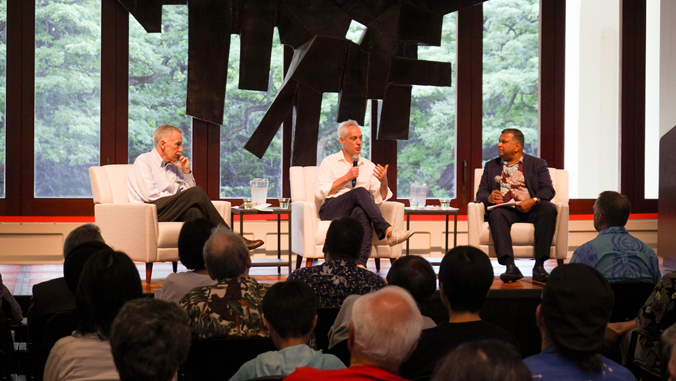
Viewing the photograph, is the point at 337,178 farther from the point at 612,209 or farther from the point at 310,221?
the point at 612,209

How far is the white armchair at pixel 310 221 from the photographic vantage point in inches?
183

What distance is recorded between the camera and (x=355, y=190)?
185 inches

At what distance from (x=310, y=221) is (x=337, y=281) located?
2321 mm

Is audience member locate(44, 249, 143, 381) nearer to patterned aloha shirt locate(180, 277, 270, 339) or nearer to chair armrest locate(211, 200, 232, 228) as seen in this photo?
patterned aloha shirt locate(180, 277, 270, 339)

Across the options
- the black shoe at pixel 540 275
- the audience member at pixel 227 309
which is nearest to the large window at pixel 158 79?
the black shoe at pixel 540 275

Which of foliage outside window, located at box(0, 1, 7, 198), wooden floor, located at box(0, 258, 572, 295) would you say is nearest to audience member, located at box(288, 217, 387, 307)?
wooden floor, located at box(0, 258, 572, 295)

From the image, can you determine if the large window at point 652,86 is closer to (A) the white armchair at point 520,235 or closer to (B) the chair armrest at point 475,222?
(A) the white armchair at point 520,235

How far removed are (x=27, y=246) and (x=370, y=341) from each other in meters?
4.91

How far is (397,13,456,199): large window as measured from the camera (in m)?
6.25

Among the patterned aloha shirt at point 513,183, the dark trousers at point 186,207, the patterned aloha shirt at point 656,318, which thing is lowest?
the patterned aloha shirt at point 656,318

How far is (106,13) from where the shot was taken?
18.3 feet

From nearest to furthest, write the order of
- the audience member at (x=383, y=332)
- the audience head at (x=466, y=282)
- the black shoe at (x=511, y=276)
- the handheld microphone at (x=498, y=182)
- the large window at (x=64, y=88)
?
the audience member at (x=383, y=332) < the audience head at (x=466, y=282) < the black shoe at (x=511, y=276) < the handheld microphone at (x=498, y=182) < the large window at (x=64, y=88)

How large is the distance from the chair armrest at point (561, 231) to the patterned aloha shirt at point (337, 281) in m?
2.74

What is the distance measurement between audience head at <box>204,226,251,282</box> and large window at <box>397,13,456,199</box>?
4206mm
